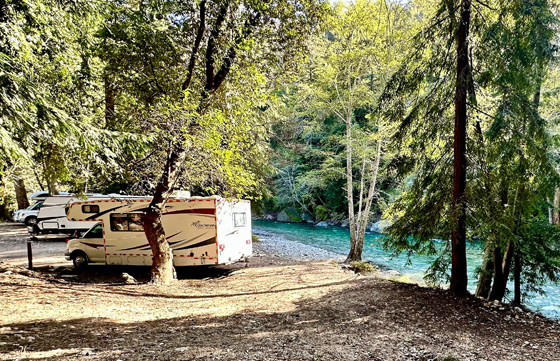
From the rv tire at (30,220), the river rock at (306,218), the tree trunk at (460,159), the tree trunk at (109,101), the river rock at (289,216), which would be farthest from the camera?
the river rock at (289,216)

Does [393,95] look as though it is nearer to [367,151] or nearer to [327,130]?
[367,151]

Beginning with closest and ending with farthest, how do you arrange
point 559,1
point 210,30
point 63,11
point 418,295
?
point 559,1 < point 63,11 < point 418,295 < point 210,30

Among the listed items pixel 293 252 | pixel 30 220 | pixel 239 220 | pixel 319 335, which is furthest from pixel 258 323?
pixel 30 220

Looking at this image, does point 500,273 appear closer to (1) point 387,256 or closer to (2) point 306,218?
(1) point 387,256

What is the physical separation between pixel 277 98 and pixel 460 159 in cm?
448

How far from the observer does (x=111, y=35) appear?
914 centimetres

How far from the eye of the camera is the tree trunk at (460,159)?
22.3ft

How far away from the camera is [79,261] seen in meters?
12.0

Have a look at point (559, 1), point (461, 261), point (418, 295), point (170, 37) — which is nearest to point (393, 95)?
point (559, 1)

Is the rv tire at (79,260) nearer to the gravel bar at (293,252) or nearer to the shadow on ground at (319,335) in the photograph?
the shadow on ground at (319,335)

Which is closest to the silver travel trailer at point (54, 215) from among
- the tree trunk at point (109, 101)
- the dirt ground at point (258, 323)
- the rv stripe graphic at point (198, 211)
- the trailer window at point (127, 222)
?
the trailer window at point (127, 222)

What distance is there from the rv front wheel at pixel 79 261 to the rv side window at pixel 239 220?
552 cm

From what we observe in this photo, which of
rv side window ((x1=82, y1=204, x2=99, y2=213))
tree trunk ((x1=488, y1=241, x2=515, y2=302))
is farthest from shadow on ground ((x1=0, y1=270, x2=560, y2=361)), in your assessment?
rv side window ((x1=82, y1=204, x2=99, y2=213))

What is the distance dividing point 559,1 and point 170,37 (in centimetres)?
870
